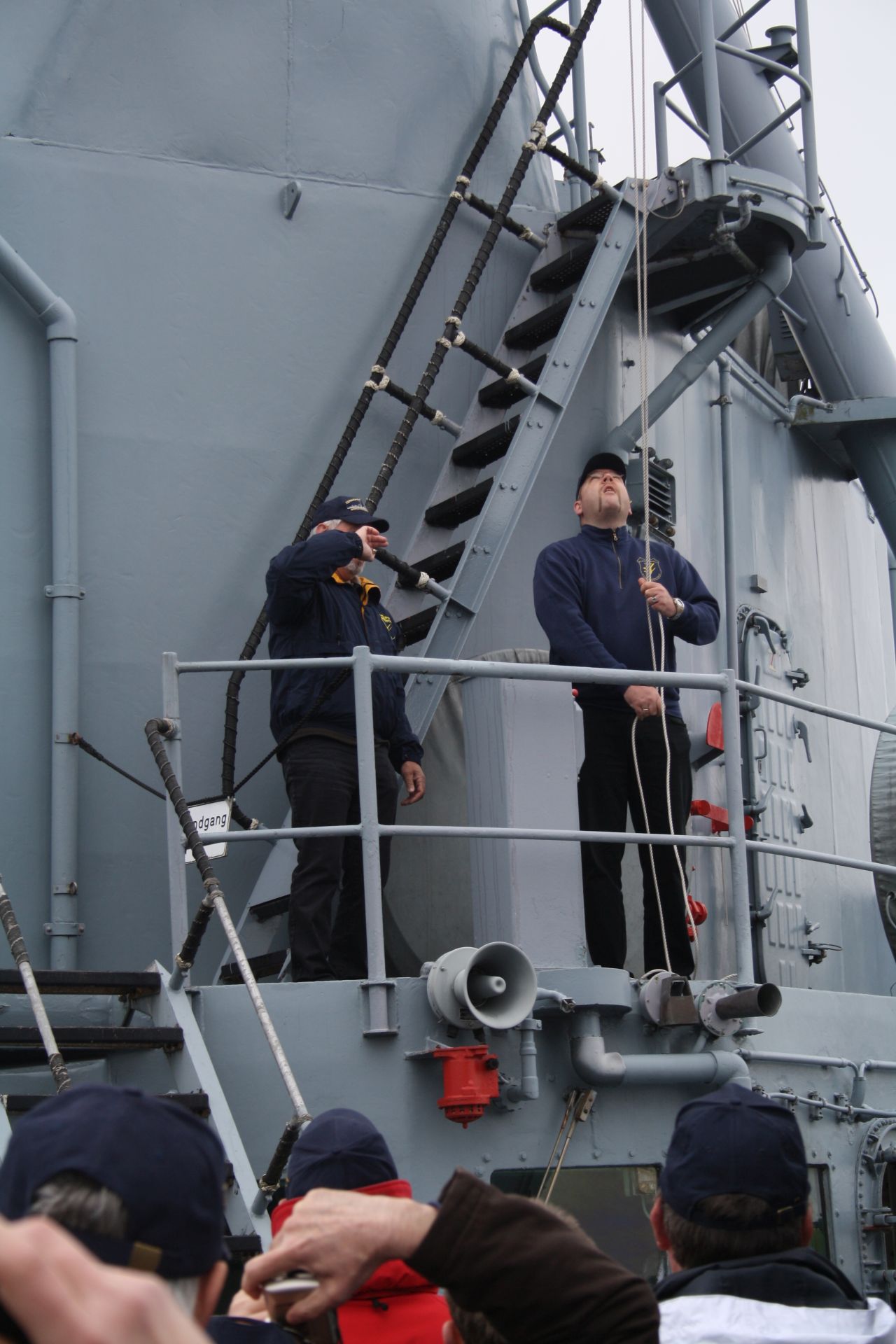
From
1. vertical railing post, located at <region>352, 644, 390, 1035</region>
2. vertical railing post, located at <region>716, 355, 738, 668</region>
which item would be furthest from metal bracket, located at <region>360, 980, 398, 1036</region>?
vertical railing post, located at <region>716, 355, 738, 668</region>

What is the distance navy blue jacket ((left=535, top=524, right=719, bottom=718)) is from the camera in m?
5.40

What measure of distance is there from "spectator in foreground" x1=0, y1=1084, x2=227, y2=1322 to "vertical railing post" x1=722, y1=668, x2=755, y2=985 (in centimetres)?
351

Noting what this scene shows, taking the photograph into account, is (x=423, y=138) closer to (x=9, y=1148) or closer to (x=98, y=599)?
(x=98, y=599)

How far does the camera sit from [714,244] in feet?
22.3

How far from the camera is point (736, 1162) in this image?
2111 mm

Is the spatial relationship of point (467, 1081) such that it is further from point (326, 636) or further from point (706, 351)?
point (706, 351)

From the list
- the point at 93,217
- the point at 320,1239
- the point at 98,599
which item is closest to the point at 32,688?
the point at 98,599

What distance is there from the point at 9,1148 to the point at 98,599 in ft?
15.3

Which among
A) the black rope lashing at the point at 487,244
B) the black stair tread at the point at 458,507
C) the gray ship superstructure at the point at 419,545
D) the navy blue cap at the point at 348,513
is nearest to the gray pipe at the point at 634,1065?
the gray ship superstructure at the point at 419,545

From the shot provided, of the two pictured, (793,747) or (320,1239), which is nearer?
(320,1239)

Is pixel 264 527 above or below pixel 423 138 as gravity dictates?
below

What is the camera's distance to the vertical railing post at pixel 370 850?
4387 millimetres

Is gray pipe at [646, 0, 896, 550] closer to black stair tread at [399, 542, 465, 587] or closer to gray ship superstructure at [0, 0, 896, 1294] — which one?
gray ship superstructure at [0, 0, 896, 1294]

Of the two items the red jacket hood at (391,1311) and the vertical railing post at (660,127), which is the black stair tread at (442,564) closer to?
the vertical railing post at (660,127)
